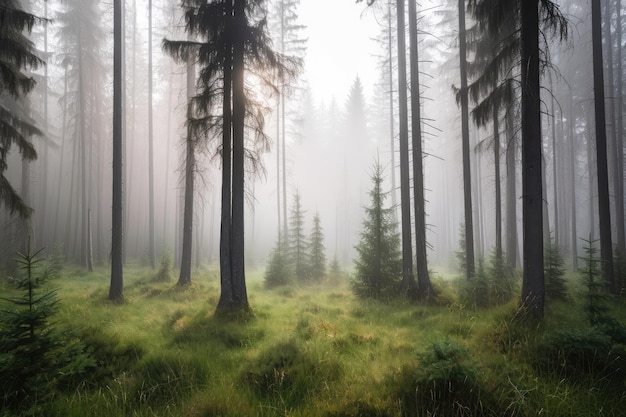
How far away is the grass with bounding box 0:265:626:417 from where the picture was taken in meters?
3.41

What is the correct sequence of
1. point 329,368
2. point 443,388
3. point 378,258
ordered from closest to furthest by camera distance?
1. point 443,388
2. point 329,368
3. point 378,258

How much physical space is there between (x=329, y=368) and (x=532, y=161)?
631 cm

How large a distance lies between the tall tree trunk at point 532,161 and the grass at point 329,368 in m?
0.87

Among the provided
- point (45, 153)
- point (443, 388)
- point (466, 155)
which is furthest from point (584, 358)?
point (45, 153)

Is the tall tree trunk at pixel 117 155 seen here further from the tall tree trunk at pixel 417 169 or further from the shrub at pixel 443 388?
the tall tree trunk at pixel 417 169

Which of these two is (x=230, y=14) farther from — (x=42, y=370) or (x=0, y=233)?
(x=0, y=233)

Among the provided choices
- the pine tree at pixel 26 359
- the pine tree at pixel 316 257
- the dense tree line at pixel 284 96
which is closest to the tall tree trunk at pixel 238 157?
the dense tree line at pixel 284 96

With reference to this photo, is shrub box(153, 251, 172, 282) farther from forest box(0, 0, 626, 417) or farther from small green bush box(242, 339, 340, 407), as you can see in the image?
small green bush box(242, 339, 340, 407)

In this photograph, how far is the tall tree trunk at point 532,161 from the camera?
6.03 meters

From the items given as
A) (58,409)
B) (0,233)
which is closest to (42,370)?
(58,409)

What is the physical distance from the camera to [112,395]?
4016 millimetres

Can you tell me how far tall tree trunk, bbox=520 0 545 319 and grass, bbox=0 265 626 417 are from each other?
87cm

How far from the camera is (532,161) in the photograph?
6094 millimetres

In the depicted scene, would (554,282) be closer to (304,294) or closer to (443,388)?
(443,388)
